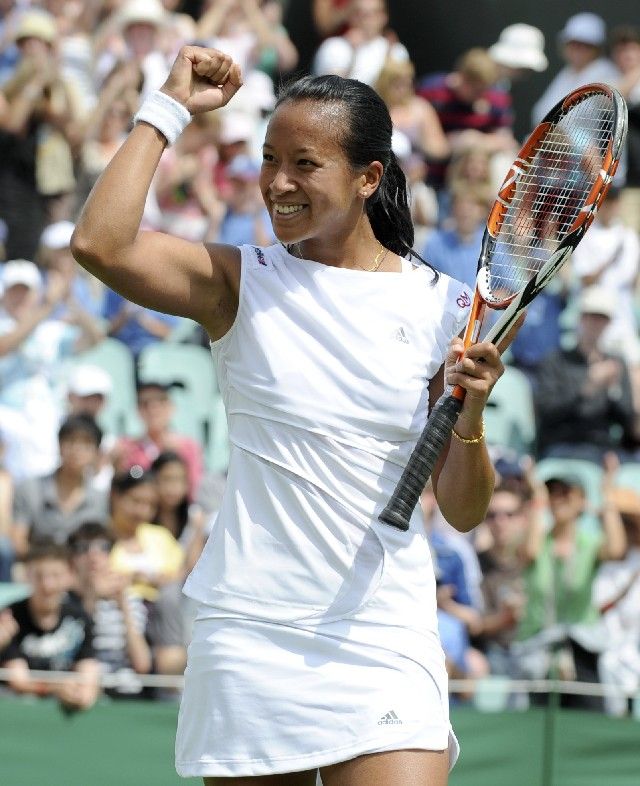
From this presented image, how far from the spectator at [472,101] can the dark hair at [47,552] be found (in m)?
4.54

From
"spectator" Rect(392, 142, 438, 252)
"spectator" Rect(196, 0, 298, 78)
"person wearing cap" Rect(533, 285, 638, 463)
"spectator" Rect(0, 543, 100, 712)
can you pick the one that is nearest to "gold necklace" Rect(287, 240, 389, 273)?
"spectator" Rect(0, 543, 100, 712)

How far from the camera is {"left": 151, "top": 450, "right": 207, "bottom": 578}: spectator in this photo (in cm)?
679

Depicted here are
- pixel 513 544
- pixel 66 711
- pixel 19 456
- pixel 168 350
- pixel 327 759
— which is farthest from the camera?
pixel 168 350

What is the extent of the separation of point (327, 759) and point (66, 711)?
256cm

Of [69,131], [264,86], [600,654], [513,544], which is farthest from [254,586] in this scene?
[264,86]

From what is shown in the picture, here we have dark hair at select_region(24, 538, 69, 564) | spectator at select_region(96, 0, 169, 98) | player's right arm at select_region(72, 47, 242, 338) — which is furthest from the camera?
spectator at select_region(96, 0, 169, 98)

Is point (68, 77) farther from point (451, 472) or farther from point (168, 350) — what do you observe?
point (451, 472)

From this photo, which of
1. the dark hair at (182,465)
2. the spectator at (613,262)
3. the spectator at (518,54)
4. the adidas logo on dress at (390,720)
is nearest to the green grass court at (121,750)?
the dark hair at (182,465)

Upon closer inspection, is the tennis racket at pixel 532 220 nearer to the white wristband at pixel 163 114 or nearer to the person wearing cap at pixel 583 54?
the white wristband at pixel 163 114

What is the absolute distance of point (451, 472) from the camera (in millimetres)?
2812

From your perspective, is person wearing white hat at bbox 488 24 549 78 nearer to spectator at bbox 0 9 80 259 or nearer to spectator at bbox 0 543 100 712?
spectator at bbox 0 9 80 259

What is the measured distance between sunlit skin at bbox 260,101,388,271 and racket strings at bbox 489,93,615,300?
440 millimetres

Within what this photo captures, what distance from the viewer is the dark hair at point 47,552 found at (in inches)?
243

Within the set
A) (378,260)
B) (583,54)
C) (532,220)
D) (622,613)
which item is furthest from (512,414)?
(378,260)
